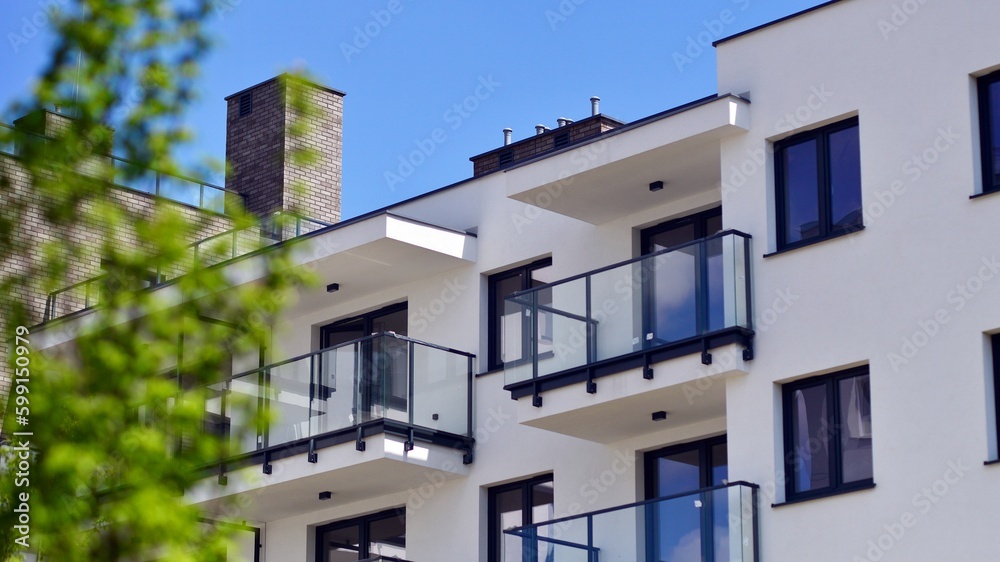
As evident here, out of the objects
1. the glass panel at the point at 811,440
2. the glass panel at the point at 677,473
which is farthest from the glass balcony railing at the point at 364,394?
the glass panel at the point at 811,440

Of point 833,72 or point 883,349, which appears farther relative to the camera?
point 833,72

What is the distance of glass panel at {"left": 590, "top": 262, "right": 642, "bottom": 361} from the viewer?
20.2 m

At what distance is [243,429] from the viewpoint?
9.20 m

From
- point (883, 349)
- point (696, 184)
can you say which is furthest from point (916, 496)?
point (696, 184)

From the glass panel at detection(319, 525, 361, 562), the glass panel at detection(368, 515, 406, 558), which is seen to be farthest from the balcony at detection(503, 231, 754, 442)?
the glass panel at detection(319, 525, 361, 562)

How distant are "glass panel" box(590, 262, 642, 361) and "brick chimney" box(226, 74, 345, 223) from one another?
13119 millimetres

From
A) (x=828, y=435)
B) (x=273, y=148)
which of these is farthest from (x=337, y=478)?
(x=273, y=148)

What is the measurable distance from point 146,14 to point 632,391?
1140 cm

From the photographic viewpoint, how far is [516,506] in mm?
22875

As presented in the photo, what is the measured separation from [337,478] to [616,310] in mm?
5127

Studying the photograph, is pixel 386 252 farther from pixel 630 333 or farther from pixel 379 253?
pixel 630 333

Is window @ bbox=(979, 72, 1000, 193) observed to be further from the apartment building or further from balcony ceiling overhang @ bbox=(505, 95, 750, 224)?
balcony ceiling overhang @ bbox=(505, 95, 750, 224)

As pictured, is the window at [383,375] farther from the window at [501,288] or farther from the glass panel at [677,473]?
the glass panel at [677,473]

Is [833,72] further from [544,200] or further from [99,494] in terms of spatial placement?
[99,494]
